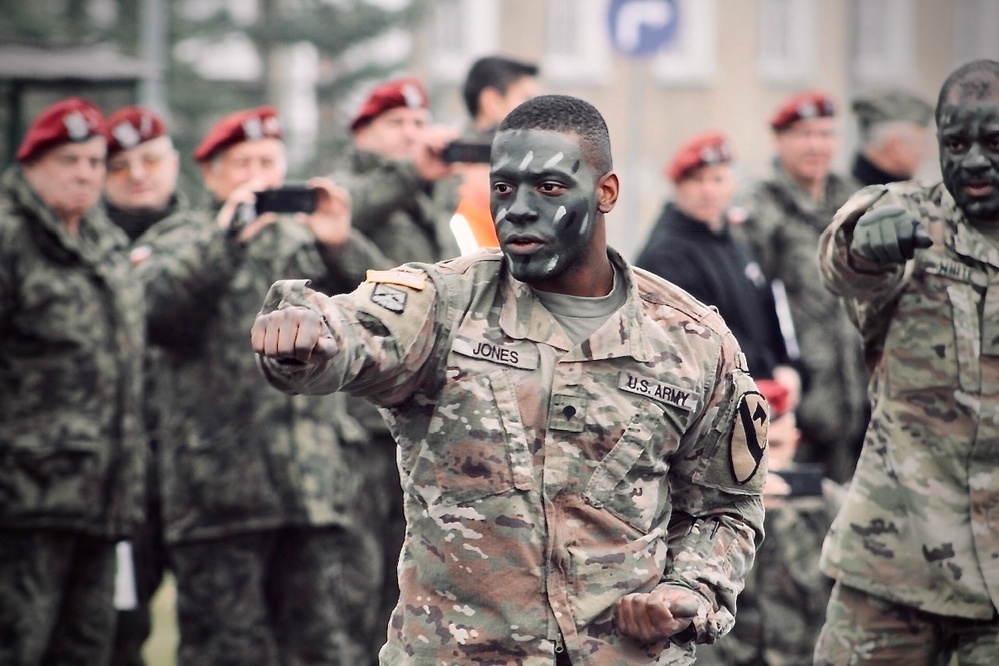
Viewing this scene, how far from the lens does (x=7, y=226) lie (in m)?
7.72

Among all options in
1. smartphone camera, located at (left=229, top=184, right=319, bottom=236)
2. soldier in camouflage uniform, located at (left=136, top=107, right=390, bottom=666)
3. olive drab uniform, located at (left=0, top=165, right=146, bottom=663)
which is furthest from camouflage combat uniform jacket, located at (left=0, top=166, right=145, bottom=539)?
smartphone camera, located at (left=229, top=184, right=319, bottom=236)

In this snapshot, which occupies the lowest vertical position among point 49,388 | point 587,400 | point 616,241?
point 616,241

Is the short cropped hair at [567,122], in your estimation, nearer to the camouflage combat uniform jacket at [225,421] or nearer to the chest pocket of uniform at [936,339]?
the chest pocket of uniform at [936,339]

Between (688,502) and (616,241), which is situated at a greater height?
(688,502)

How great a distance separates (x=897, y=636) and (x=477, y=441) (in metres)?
1.93

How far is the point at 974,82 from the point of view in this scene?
19.7 ft

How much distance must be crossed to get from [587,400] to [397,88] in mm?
4791

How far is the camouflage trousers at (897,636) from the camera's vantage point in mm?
6027

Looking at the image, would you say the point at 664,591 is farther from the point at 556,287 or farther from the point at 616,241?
the point at 616,241

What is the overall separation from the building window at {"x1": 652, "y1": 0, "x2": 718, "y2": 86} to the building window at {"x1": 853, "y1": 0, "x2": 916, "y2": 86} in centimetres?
321

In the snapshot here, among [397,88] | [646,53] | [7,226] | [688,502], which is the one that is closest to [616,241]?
[646,53]

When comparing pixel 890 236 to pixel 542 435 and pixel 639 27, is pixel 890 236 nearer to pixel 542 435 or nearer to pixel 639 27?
pixel 542 435

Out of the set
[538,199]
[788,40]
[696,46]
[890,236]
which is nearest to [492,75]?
[890,236]

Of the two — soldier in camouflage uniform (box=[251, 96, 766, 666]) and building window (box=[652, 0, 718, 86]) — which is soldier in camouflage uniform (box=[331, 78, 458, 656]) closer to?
soldier in camouflage uniform (box=[251, 96, 766, 666])
